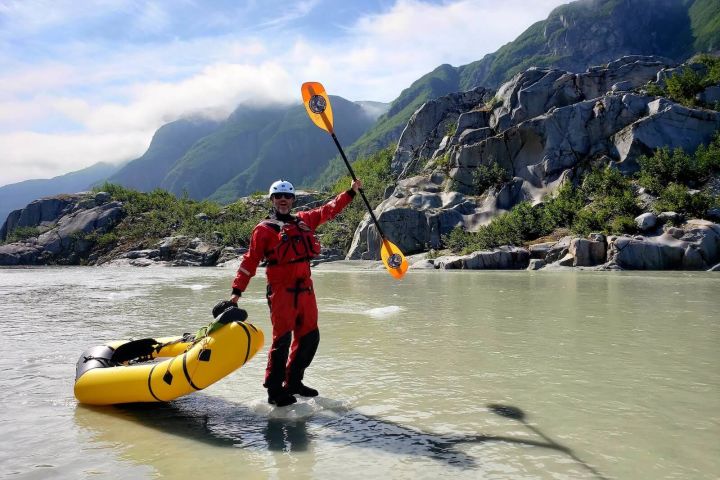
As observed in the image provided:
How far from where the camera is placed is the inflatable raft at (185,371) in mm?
5715

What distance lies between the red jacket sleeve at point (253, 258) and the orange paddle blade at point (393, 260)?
12.3 feet

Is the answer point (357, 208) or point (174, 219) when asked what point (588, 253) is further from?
point (174, 219)

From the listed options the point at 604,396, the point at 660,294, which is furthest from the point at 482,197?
the point at 604,396

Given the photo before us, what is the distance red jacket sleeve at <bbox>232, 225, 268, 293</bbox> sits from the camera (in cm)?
624

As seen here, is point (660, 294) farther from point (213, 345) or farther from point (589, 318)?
point (213, 345)

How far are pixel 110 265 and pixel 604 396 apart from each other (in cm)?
10117

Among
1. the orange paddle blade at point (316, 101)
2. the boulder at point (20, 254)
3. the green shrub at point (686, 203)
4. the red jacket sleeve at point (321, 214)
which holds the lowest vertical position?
the boulder at point (20, 254)

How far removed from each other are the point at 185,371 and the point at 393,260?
A: 5.09m

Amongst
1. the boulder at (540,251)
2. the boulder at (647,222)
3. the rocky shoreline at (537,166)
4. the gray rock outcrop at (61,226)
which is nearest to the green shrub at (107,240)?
the gray rock outcrop at (61,226)

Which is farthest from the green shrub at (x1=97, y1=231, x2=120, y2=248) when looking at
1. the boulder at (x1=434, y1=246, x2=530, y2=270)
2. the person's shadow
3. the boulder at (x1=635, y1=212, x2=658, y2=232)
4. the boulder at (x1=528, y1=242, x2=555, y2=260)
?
the person's shadow

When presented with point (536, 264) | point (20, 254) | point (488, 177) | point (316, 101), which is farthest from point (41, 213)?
point (316, 101)

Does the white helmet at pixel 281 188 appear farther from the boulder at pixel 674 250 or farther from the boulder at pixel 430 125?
the boulder at pixel 430 125

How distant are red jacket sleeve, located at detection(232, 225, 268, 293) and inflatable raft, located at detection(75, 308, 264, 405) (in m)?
0.46

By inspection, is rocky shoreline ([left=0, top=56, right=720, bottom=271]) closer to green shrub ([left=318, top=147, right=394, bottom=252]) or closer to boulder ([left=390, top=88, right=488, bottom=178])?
boulder ([left=390, top=88, right=488, bottom=178])
